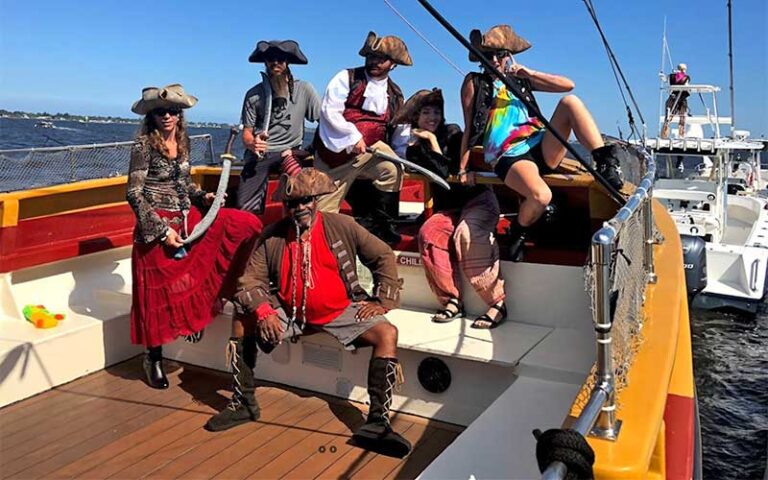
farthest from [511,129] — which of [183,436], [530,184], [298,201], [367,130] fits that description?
[183,436]

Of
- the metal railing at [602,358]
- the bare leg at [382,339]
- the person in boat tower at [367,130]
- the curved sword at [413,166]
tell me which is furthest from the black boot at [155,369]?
the metal railing at [602,358]

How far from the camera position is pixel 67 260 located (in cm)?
511

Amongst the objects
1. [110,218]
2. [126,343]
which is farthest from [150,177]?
[110,218]

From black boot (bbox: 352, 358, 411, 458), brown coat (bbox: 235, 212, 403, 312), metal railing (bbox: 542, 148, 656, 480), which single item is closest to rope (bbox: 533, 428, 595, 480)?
metal railing (bbox: 542, 148, 656, 480)

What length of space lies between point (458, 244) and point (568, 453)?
256 cm

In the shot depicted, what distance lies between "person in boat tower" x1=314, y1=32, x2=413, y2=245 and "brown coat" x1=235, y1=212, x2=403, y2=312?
0.92 meters

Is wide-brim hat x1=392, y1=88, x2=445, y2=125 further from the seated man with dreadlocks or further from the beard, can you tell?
the seated man with dreadlocks

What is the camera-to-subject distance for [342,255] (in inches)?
140

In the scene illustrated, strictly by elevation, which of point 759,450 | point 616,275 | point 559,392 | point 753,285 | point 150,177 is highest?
point 150,177

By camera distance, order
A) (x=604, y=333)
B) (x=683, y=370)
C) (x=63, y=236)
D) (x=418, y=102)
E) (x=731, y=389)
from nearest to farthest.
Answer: (x=604, y=333), (x=683, y=370), (x=418, y=102), (x=63, y=236), (x=731, y=389)

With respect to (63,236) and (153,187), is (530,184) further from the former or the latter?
(63,236)

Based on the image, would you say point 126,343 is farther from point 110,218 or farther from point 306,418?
point 306,418

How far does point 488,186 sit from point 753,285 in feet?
39.1

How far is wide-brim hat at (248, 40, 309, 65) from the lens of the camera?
189 inches
